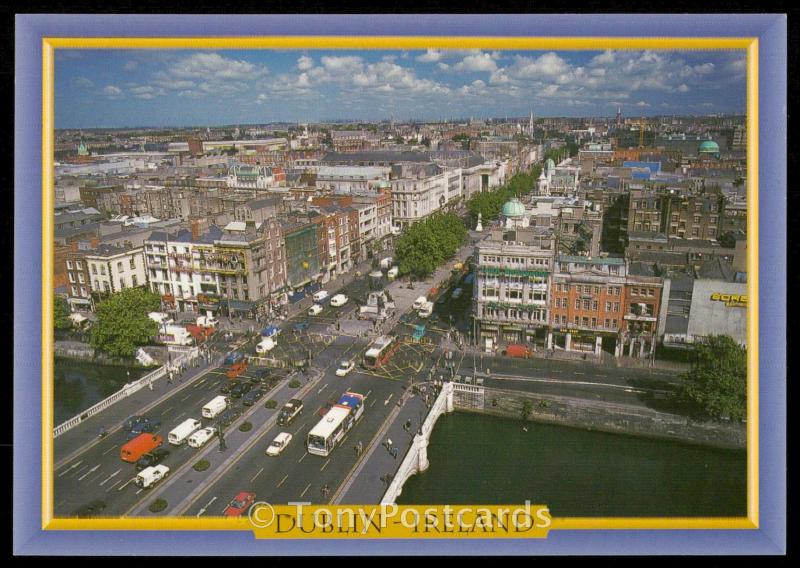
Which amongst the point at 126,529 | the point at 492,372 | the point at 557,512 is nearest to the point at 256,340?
the point at 492,372

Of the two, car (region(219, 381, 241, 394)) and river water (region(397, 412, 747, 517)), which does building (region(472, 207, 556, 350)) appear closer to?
river water (region(397, 412, 747, 517))

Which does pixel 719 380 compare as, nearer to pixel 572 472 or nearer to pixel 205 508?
pixel 572 472

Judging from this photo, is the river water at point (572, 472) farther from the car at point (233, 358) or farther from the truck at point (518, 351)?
the car at point (233, 358)

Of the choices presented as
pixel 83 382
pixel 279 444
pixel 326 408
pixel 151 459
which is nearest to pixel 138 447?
pixel 151 459

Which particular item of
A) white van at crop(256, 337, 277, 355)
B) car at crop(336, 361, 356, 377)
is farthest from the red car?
white van at crop(256, 337, 277, 355)

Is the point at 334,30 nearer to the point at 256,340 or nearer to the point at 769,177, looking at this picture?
the point at 769,177
